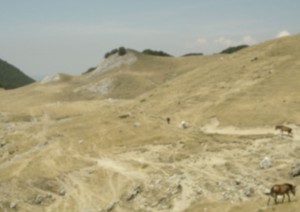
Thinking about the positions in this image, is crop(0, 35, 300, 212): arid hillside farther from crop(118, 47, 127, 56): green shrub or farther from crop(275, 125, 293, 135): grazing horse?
crop(118, 47, 127, 56): green shrub

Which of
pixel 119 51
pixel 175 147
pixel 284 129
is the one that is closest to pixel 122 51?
pixel 119 51

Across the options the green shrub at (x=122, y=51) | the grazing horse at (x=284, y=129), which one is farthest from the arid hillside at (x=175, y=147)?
the green shrub at (x=122, y=51)

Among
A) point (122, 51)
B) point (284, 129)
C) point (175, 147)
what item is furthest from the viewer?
point (122, 51)

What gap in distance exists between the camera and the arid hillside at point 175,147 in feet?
97.1

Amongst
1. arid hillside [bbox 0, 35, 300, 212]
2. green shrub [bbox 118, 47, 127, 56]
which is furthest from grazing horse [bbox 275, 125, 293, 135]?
green shrub [bbox 118, 47, 127, 56]

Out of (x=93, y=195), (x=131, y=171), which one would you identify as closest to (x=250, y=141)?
(x=131, y=171)

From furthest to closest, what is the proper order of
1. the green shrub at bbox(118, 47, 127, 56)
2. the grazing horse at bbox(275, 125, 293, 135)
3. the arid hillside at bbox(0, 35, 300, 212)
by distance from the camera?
the green shrub at bbox(118, 47, 127, 56) < the grazing horse at bbox(275, 125, 293, 135) < the arid hillside at bbox(0, 35, 300, 212)

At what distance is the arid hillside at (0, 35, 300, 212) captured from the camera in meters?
29.6

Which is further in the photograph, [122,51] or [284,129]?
[122,51]

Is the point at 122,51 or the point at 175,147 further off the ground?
the point at 122,51

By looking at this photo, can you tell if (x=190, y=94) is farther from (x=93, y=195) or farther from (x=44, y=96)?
(x=44, y=96)

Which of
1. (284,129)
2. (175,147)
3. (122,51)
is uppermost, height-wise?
(122,51)

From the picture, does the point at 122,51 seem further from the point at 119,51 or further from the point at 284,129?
the point at 284,129

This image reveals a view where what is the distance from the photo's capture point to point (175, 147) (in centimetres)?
3816
